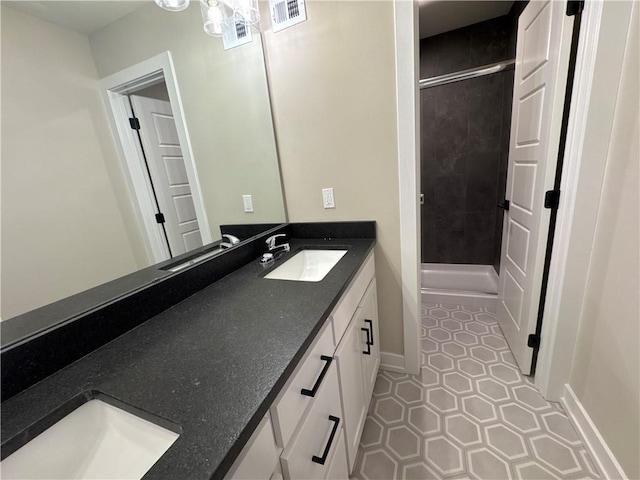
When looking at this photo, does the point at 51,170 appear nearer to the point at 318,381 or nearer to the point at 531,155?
the point at 318,381

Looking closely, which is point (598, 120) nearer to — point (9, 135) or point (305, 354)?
point (305, 354)

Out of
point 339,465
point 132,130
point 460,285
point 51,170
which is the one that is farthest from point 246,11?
point 460,285

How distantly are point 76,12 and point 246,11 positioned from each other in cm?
88

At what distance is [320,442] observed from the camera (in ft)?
2.62

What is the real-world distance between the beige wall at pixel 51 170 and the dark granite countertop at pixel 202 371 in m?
0.20

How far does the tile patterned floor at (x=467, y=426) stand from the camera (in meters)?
1.16

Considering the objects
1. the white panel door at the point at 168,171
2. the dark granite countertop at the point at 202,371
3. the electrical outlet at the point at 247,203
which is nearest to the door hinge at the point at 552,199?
the dark granite countertop at the point at 202,371

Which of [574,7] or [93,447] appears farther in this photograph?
[574,7]

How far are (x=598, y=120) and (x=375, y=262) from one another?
44.1 inches

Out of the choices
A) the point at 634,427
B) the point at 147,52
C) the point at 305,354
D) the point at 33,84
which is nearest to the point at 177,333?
the point at 305,354

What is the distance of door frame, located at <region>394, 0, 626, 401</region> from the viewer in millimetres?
1075

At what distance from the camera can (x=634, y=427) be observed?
37.4 inches

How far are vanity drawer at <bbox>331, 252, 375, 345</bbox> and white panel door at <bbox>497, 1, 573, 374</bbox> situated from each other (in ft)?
2.93

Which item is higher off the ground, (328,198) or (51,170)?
(51,170)
